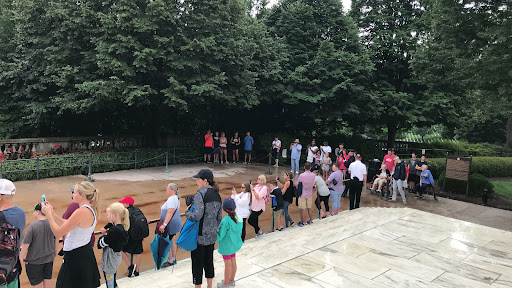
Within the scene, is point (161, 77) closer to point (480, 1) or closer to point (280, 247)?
point (280, 247)

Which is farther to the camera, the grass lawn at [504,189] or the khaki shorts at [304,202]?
the grass lawn at [504,189]

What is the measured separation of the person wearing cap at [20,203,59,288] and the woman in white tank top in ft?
1.57

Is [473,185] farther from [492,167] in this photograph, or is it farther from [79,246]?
[79,246]

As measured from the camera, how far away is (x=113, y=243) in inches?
189

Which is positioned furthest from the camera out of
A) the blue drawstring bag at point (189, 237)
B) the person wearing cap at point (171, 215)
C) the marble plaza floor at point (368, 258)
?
the marble plaza floor at point (368, 258)

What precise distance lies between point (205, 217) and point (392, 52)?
77.5 ft

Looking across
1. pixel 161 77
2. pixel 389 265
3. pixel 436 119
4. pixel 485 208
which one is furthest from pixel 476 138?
pixel 389 265

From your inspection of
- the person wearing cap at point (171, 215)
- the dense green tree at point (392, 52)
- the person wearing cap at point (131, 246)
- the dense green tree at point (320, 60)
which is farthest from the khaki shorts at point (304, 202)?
the dense green tree at point (392, 52)

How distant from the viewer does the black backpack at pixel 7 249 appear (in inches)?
161

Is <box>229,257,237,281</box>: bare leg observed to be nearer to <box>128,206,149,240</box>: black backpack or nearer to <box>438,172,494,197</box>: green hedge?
<box>128,206,149,240</box>: black backpack

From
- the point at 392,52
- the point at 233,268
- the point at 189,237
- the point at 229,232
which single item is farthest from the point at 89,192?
the point at 392,52

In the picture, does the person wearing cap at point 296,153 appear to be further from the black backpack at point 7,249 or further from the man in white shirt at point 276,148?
the black backpack at point 7,249

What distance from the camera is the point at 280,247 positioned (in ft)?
25.9

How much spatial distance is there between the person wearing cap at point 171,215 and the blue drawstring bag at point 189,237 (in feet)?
3.41
